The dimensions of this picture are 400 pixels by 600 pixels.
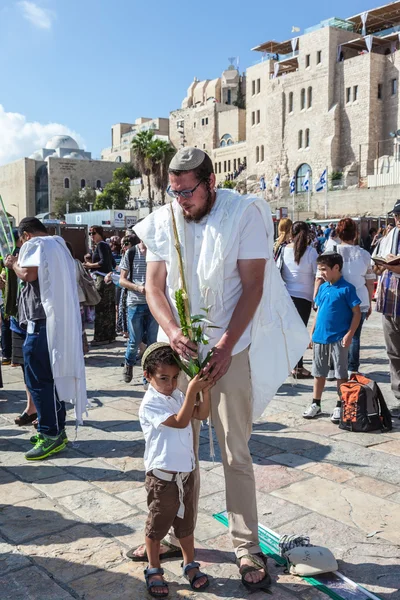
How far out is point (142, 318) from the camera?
6883mm

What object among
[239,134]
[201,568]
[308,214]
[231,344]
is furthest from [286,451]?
[239,134]

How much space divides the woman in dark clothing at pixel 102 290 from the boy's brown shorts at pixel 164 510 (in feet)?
22.2

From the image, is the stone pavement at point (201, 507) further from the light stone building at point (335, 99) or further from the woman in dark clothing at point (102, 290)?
the light stone building at point (335, 99)

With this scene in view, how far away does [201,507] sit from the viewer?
353 centimetres

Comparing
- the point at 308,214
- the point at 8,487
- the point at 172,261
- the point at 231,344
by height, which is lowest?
the point at 8,487

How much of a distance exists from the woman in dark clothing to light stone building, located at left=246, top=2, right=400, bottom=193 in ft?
137

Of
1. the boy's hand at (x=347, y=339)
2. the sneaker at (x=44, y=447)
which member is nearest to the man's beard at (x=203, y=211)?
the sneaker at (x=44, y=447)

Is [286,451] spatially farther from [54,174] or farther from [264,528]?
[54,174]

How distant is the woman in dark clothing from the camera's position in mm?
9312

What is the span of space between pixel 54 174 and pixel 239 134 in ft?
87.8

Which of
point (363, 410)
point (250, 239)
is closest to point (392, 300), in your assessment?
point (363, 410)

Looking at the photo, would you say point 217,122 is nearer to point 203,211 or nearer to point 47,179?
point 47,179

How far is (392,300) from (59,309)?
294 cm

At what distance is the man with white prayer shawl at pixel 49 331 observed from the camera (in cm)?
442
